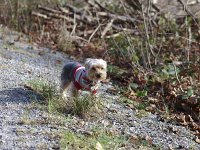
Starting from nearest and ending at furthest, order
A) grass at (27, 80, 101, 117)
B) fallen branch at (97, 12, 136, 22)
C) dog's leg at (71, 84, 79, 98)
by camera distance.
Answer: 1. grass at (27, 80, 101, 117)
2. dog's leg at (71, 84, 79, 98)
3. fallen branch at (97, 12, 136, 22)

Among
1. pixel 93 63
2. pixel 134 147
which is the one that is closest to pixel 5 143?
pixel 134 147

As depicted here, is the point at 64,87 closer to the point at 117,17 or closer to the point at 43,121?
the point at 43,121

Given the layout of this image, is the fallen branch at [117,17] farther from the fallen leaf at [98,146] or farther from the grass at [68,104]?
the fallen leaf at [98,146]

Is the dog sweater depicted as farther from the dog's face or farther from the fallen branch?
the fallen branch

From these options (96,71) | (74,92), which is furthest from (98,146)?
(74,92)

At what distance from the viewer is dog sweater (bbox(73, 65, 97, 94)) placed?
781cm

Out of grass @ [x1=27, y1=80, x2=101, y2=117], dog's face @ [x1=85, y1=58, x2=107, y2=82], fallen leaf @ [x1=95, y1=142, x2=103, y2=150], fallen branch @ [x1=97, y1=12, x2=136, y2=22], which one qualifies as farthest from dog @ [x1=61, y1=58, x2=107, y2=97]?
fallen branch @ [x1=97, y1=12, x2=136, y2=22]

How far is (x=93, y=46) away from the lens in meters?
14.0

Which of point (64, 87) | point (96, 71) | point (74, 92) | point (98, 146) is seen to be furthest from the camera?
point (64, 87)

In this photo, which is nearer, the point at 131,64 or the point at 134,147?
the point at 134,147

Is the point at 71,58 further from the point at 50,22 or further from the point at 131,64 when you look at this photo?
the point at 50,22

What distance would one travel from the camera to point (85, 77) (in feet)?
25.7

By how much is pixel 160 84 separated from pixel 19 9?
6269 millimetres

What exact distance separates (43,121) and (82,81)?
1369 mm
